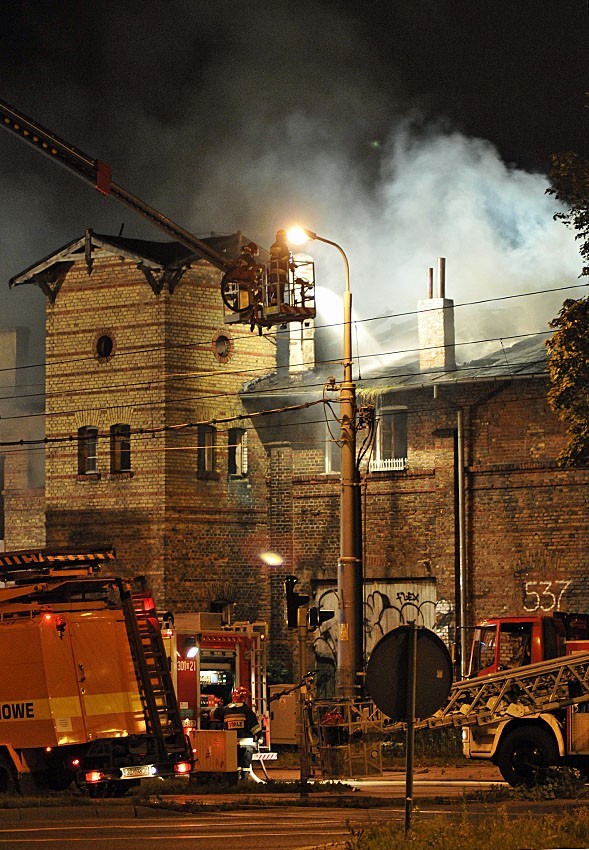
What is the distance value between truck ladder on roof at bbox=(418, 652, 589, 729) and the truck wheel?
382mm

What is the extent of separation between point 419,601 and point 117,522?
7.75m

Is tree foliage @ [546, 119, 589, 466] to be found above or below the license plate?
above

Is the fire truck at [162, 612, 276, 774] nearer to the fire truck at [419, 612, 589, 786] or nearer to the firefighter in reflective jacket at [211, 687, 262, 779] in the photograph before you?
the firefighter in reflective jacket at [211, 687, 262, 779]

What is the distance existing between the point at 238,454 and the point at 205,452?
0.83 m

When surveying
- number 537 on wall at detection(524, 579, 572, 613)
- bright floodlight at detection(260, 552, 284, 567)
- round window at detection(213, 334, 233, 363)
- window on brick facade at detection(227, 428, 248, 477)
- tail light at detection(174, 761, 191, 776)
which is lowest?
tail light at detection(174, 761, 191, 776)

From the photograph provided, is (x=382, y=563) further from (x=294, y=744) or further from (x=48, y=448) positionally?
(x=48, y=448)

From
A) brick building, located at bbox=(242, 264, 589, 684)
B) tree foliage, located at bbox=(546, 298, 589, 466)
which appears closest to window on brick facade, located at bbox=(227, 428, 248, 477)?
brick building, located at bbox=(242, 264, 589, 684)

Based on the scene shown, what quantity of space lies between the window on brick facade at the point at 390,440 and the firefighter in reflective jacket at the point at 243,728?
35.9 ft

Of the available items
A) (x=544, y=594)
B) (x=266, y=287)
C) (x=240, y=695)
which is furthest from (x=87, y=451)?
(x=266, y=287)

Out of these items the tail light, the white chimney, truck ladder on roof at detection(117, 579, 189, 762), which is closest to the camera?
the tail light

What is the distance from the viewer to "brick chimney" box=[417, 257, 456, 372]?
3434 cm

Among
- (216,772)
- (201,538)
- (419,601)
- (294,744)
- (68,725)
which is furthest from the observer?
(201,538)

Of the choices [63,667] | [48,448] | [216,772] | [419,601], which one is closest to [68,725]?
[63,667]

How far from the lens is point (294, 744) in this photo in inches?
1121
